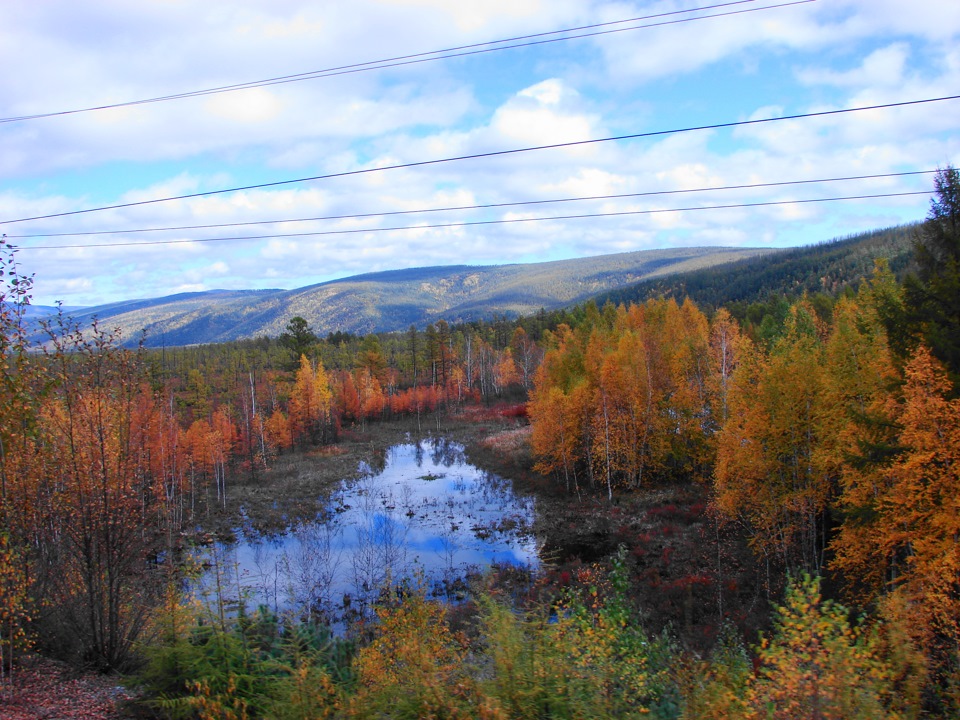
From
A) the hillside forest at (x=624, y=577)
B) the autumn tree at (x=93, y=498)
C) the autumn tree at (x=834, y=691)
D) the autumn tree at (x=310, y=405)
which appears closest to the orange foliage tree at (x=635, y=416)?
the hillside forest at (x=624, y=577)

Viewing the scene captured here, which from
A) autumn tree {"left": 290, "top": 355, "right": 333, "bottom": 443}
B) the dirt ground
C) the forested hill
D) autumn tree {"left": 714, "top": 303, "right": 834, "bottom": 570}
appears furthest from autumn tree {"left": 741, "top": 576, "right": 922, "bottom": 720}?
the forested hill

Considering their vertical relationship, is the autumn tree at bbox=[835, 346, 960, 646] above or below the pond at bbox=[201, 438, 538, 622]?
→ above

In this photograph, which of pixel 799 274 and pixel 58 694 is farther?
pixel 799 274

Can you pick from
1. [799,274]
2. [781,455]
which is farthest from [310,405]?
[799,274]

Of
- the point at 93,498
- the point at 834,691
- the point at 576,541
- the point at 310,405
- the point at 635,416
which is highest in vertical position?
the point at 93,498

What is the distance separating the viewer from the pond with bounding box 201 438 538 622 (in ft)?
69.9

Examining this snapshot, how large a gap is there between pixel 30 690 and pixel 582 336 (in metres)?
46.7

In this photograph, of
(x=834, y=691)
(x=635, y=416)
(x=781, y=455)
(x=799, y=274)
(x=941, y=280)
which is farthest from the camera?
(x=799, y=274)

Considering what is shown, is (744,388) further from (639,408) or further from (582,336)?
(582,336)

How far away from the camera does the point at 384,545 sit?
27469mm

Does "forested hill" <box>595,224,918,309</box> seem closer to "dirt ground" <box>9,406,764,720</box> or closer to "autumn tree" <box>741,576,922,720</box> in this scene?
"dirt ground" <box>9,406,764,720</box>

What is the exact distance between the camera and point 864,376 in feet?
57.6

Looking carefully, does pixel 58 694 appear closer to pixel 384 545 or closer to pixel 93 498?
pixel 93 498

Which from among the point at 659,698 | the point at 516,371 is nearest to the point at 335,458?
the point at 516,371
